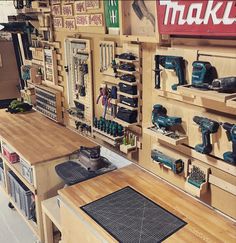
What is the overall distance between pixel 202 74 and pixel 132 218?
0.71 metres

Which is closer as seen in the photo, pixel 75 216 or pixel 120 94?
pixel 75 216

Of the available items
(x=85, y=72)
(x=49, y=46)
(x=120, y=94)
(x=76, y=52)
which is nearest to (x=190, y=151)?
(x=120, y=94)

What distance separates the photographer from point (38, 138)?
245 centimetres

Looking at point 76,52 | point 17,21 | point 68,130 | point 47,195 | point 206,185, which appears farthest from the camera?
point 17,21

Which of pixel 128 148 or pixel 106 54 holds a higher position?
pixel 106 54

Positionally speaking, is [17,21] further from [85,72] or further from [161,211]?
[161,211]

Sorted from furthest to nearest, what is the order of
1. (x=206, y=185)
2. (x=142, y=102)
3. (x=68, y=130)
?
(x=68, y=130) → (x=142, y=102) → (x=206, y=185)

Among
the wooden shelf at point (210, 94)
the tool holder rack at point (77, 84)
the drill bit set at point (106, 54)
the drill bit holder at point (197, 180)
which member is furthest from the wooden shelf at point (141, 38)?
the drill bit holder at point (197, 180)

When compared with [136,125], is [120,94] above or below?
above

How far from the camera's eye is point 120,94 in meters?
1.85

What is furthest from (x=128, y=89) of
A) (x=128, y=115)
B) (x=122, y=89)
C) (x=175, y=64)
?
(x=175, y=64)

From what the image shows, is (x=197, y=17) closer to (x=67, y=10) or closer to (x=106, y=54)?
(x=106, y=54)

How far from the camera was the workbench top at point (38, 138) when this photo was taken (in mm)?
2152

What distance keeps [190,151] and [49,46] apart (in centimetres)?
172
